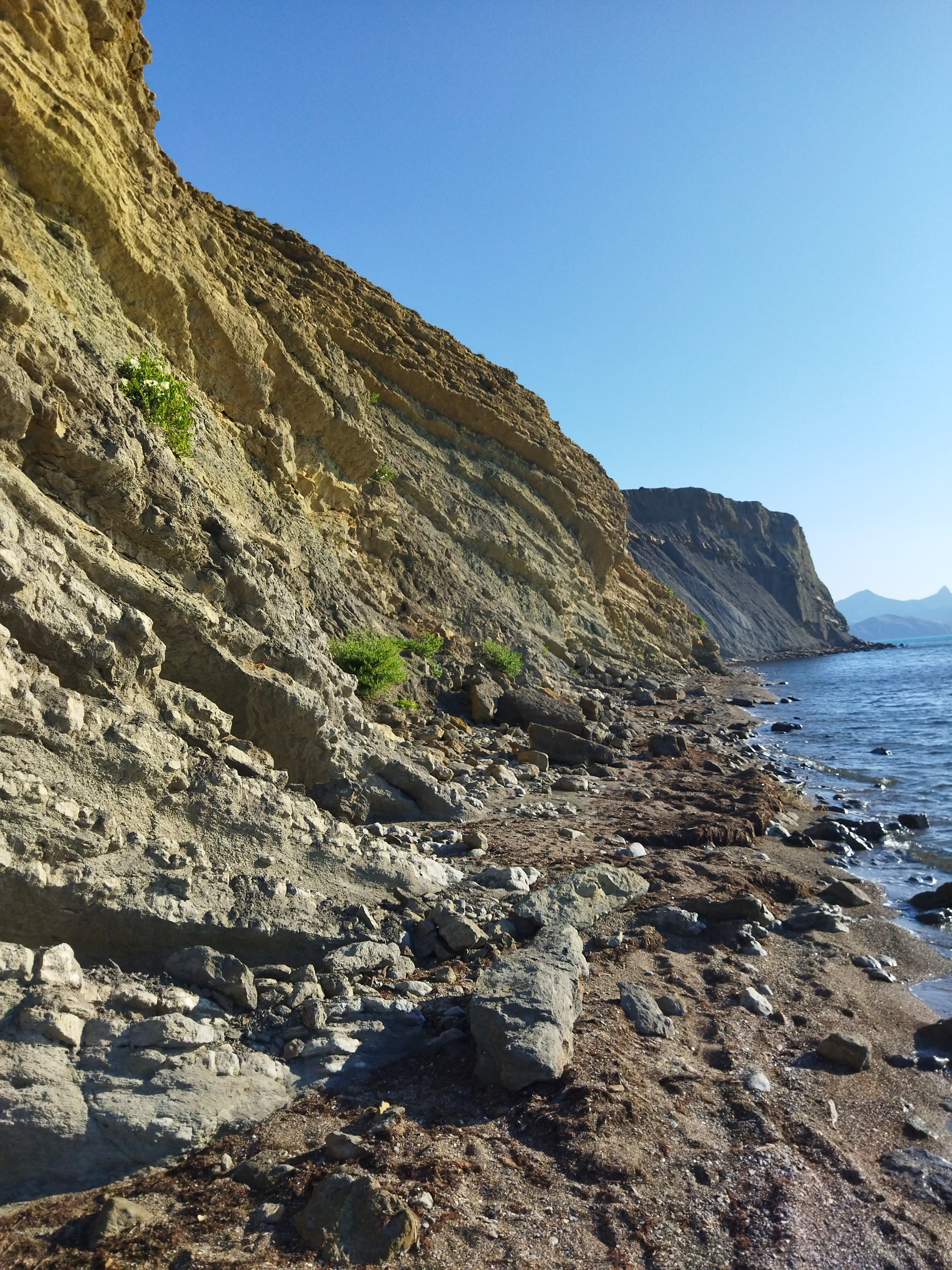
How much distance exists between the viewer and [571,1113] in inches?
138

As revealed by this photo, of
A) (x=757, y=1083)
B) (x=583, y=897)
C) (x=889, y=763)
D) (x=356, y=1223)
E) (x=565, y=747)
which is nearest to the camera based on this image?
(x=356, y=1223)

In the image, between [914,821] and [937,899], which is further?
[914,821]

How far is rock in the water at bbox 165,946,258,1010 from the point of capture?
161 inches

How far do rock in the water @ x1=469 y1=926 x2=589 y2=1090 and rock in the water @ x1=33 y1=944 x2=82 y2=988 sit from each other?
2137mm

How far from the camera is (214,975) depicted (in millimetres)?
4109

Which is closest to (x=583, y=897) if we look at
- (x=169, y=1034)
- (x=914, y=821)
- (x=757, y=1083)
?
(x=757, y=1083)

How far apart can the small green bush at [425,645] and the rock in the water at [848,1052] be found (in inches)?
403

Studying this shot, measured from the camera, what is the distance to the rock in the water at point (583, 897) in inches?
223

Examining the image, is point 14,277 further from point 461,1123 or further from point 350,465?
point 350,465

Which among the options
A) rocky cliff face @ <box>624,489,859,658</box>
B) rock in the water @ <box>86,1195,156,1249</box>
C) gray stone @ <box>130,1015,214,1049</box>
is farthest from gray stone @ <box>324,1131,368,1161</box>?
rocky cliff face @ <box>624,489,859,658</box>

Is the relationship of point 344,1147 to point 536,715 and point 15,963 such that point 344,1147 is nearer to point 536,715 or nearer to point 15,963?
point 15,963

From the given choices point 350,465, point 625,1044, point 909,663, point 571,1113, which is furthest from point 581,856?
point 909,663

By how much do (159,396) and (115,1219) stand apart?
8693 mm

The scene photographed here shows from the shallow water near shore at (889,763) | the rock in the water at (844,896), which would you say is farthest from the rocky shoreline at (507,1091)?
the shallow water near shore at (889,763)
